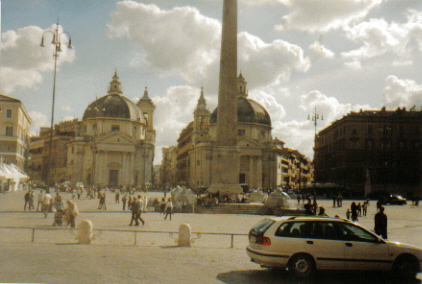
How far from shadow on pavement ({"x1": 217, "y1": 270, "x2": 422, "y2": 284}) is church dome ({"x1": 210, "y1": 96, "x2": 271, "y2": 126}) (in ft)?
249

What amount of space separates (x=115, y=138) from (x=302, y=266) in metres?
75.0

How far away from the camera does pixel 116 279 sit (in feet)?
31.1

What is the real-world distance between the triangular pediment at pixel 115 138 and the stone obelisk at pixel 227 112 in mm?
52349

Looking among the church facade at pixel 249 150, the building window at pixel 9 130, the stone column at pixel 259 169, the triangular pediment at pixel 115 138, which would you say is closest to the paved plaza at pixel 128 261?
the building window at pixel 9 130

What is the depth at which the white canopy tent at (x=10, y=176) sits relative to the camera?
3142cm

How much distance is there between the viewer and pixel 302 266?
9.86 m

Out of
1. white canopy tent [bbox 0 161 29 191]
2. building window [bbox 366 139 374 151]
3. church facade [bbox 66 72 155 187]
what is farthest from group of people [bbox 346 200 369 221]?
church facade [bbox 66 72 155 187]

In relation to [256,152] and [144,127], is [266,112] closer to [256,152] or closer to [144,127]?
[256,152]

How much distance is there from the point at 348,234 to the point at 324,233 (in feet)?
1.75

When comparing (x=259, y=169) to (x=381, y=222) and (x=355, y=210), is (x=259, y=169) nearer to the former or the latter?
(x=355, y=210)

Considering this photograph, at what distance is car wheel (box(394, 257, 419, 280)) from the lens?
32.8 feet

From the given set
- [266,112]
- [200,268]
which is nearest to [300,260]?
[200,268]

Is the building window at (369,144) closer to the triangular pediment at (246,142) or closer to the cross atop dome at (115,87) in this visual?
the triangular pediment at (246,142)

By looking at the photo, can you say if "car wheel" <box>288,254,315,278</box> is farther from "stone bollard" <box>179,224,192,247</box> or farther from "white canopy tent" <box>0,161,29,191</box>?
"white canopy tent" <box>0,161,29,191</box>
